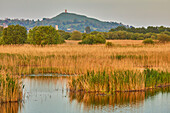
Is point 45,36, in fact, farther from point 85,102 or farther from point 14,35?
point 85,102

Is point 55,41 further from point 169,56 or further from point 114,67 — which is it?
point 114,67

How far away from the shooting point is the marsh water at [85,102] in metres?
12.1

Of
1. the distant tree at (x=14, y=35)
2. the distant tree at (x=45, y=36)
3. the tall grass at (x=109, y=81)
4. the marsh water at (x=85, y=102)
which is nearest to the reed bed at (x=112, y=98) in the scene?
the marsh water at (x=85, y=102)

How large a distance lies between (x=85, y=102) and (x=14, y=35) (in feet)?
100

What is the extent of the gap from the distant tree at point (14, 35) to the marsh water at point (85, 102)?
26.6 meters

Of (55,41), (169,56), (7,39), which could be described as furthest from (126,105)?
(7,39)

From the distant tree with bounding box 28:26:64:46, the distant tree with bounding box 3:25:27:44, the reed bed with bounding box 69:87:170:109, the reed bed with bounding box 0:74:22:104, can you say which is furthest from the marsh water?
the distant tree with bounding box 3:25:27:44

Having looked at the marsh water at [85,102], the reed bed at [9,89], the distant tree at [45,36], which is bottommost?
the marsh water at [85,102]

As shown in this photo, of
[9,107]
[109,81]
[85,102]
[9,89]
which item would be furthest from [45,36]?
[9,107]

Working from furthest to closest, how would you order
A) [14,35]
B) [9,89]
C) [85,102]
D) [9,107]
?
[14,35], [85,102], [9,89], [9,107]

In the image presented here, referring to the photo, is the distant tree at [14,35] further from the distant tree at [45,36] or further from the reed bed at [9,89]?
the reed bed at [9,89]

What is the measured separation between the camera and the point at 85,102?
13.3m

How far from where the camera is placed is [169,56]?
25.2 m

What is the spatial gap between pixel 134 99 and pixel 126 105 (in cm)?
105
